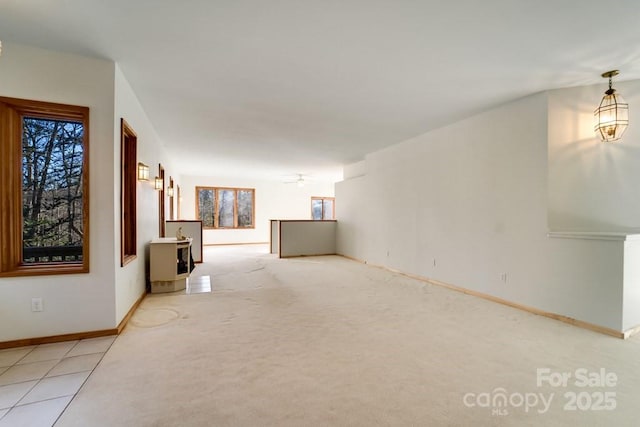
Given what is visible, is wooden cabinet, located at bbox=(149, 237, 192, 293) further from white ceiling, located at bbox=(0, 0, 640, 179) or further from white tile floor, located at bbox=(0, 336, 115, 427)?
white ceiling, located at bbox=(0, 0, 640, 179)

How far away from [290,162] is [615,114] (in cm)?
637

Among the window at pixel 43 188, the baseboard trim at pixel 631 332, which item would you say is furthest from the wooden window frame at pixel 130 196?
the baseboard trim at pixel 631 332

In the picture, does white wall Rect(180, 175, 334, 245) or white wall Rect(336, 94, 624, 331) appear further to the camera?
white wall Rect(180, 175, 334, 245)

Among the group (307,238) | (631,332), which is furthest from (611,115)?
(307,238)

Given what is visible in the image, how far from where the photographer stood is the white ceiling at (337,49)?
2.09 meters

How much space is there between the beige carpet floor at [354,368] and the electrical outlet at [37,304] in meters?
0.73

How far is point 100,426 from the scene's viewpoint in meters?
1.60

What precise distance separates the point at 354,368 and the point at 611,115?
3.91 meters

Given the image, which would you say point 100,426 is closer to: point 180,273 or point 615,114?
point 180,273

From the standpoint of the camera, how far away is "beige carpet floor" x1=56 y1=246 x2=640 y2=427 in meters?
1.72

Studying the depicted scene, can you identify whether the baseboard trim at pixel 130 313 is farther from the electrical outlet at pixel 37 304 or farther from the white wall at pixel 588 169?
the white wall at pixel 588 169

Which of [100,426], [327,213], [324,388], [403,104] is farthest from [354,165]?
[100,426]

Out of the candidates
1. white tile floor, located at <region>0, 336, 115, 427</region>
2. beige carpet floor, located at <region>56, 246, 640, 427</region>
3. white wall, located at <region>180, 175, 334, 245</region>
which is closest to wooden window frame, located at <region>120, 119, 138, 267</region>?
beige carpet floor, located at <region>56, 246, 640, 427</region>

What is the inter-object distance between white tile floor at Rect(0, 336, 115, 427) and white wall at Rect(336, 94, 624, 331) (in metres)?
4.68
